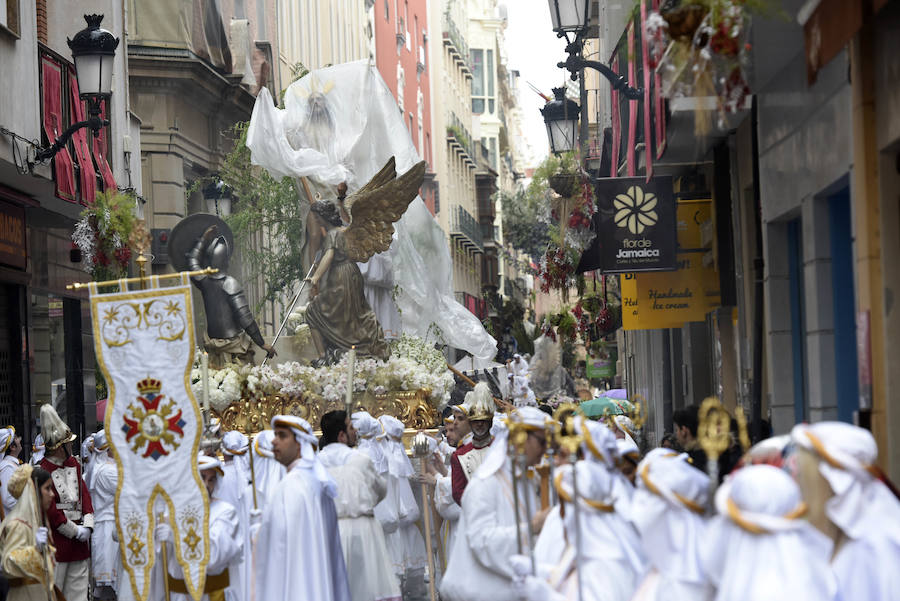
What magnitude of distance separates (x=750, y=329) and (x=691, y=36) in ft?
15.7

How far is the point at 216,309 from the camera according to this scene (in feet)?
64.6

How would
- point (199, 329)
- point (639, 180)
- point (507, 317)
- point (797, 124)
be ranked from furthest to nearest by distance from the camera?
1. point (507, 317)
2. point (199, 329)
3. point (639, 180)
4. point (797, 124)

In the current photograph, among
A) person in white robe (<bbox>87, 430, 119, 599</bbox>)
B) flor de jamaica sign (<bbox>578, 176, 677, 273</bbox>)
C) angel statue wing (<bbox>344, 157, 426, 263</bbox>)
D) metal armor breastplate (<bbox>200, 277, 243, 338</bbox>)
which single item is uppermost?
angel statue wing (<bbox>344, 157, 426, 263</bbox>)

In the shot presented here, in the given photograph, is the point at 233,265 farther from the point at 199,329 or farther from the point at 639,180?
the point at 639,180

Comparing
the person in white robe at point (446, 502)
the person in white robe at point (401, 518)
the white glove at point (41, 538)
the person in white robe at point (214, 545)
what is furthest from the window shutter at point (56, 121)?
the person in white robe at point (214, 545)

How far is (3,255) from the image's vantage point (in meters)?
18.8

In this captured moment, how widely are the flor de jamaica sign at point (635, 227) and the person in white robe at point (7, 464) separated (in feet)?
18.3

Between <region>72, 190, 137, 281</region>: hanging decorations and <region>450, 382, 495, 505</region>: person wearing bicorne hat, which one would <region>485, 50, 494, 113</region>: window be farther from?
<region>450, 382, 495, 505</region>: person wearing bicorne hat

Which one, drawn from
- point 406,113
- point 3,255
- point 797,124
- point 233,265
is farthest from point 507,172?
point 797,124

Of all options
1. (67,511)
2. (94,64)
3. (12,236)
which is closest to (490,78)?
(12,236)

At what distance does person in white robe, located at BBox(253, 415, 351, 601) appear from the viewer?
9992mm

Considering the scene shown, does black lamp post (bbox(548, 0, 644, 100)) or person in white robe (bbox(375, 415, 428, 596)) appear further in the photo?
black lamp post (bbox(548, 0, 644, 100))

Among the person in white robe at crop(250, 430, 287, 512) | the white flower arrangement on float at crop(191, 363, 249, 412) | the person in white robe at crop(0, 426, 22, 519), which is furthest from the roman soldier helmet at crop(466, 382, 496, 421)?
the white flower arrangement on float at crop(191, 363, 249, 412)

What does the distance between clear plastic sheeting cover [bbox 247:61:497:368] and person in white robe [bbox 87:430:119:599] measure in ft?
20.9
